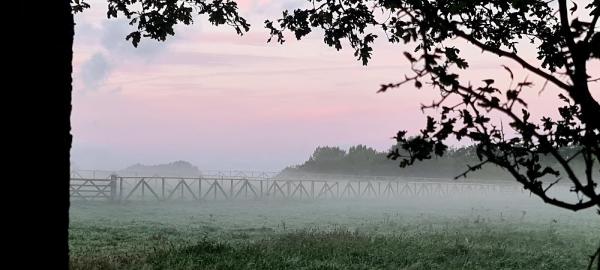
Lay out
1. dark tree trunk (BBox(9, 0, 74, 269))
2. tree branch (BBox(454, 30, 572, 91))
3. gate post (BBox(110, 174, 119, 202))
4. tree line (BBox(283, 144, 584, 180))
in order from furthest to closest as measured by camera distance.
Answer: tree line (BBox(283, 144, 584, 180)), gate post (BBox(110, 174, 119, 202)), dark tree trunk (BBox(9, 0, 74, 269)), tree branch (BBox(454, 30, 572, 91))

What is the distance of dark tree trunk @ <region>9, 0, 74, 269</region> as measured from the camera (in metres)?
2.12

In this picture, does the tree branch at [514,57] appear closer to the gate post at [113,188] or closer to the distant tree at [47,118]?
the distant tree at [47,118]

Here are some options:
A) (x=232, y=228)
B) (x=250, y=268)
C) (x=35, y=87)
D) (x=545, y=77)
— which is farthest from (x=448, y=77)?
(x=232, y=228)

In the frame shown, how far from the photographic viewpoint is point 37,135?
87.7 inches

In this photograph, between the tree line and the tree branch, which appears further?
the tree line

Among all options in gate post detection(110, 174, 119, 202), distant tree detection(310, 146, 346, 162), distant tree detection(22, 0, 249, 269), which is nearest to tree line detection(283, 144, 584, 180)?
distant tree detection(310, 146, 346, 162)

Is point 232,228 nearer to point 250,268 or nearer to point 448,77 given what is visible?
point 250,268

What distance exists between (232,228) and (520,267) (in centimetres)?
1072

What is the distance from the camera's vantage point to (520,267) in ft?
32.6

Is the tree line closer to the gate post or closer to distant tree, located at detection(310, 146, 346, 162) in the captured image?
distant tree, located at detection(310, 146, 346, 162)

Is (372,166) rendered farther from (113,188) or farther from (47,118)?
(47,118)

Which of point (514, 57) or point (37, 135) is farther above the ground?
point (514, 57)

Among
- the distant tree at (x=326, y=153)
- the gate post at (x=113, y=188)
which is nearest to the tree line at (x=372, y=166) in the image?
the distant tree at (x=326, y=153)

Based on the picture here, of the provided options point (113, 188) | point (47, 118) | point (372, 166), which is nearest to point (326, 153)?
point (372, 166)
